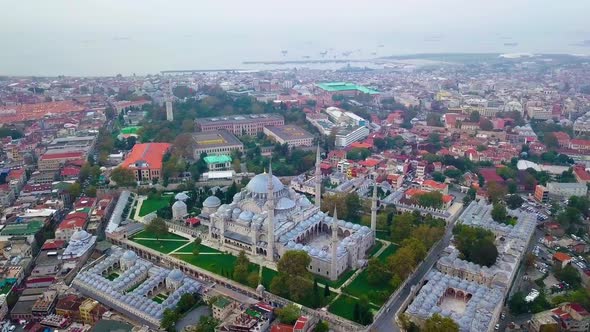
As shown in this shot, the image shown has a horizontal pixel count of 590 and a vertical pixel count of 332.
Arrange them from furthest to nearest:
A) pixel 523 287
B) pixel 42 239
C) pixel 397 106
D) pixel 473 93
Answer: pixel 473 93
pixel 397 106
pixel 42 239
pixel 523 287

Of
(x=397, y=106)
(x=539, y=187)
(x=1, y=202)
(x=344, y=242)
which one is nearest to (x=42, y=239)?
(x=1, y=202)

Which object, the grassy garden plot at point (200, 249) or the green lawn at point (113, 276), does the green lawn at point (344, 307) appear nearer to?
the grassy garden plot at point (200, 249)

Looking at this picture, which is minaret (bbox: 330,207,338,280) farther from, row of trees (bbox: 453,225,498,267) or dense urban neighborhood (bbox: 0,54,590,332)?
row of trees (bbox: 453,225,498,267)

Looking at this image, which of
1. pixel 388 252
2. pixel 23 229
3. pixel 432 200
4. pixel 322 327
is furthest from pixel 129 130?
pixel 322 327

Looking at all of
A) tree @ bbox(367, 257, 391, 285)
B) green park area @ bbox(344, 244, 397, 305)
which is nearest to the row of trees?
tree @ bbox(367, 257, 391, 285)

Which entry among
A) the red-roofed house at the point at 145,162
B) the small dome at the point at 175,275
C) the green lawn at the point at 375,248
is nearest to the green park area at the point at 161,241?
the small dome at the point at 175,275

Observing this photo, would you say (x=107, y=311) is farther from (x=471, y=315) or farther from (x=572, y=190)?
(x=572, y=190)

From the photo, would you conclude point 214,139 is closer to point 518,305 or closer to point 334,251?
point 334,251
